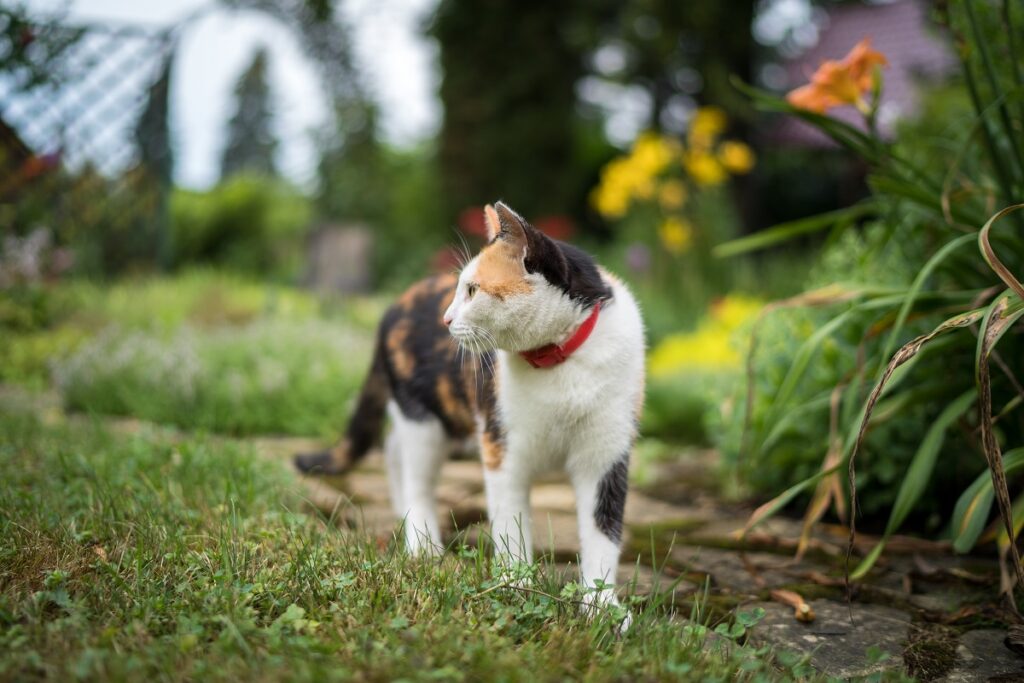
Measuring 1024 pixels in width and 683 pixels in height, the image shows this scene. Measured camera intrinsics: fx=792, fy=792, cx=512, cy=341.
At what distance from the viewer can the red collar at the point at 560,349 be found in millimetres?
A: 2131

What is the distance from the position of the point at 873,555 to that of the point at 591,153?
10238 mm

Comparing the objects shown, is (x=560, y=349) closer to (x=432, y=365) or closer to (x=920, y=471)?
(x=432, y=365)

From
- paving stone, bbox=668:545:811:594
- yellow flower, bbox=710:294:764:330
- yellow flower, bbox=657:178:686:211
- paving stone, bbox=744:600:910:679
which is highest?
yellow flower, bbox=657:178:686:211

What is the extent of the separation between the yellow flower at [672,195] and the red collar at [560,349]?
6125 mm

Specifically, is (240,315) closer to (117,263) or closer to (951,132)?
(117,263)

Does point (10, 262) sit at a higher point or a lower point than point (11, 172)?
Answer: lower

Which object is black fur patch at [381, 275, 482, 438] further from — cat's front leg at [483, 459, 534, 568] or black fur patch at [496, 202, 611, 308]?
black fur patch at [496, 202, 611, 308]

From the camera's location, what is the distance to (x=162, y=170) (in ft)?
26.8

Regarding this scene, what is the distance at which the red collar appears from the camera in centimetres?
213

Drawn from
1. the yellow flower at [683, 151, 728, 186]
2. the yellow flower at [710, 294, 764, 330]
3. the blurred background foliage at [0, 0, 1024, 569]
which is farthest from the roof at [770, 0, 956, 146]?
the yellow flower at [710, 294, 764, 330]

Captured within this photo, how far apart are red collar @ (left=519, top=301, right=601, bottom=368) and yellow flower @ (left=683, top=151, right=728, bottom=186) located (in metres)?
5.93

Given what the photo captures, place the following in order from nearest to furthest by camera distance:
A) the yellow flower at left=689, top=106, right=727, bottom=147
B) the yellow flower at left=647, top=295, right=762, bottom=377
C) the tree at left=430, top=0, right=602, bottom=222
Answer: the yellow flower at left=647, top=295, right=762, bottom=377 < the yellow flower at left=689, top=106, right=727, bottom=147 < the tree at left=430, top=0, right=602, bottom=222

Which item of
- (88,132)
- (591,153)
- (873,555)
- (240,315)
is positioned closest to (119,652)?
(873,555)

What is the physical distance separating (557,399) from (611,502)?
336 mm
